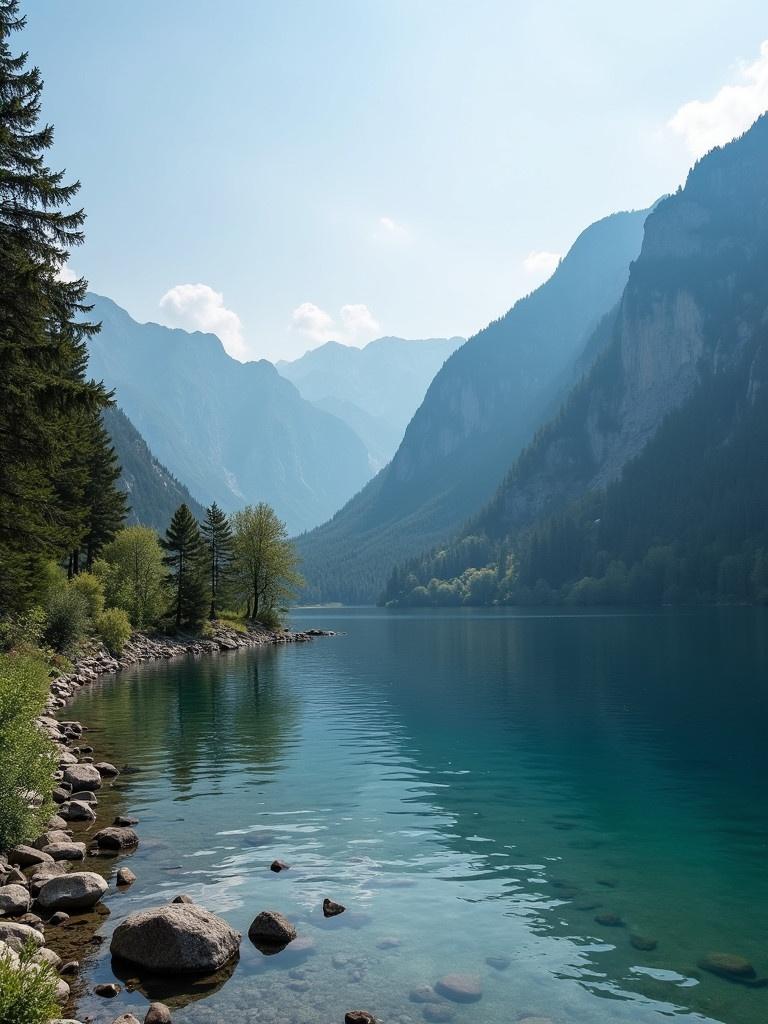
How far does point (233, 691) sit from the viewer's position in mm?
58250

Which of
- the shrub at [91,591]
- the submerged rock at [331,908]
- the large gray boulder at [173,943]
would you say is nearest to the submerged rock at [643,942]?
the submerged rock at [331,908]

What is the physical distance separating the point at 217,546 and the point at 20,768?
91.1 meters

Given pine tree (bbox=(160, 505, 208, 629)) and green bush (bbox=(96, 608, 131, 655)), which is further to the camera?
pine tree (bbox=(160, 505, 208, 629))

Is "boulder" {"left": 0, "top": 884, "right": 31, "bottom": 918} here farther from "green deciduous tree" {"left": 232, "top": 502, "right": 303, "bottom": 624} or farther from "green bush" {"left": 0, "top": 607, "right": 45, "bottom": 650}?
"green deciduous tree" {"left": 232, "top": 502, "right": 303, "bottom": 624}

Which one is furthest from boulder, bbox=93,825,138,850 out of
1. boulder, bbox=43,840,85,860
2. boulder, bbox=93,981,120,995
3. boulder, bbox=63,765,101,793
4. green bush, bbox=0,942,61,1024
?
green bush, bbox=0,942,61,1024

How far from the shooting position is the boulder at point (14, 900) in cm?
1673

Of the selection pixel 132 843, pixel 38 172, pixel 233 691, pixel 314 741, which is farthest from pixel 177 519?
pixel 132 843

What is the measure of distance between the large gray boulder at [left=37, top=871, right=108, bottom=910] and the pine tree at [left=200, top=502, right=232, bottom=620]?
91907 millimetres

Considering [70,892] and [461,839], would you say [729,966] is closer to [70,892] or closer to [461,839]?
[461,839]

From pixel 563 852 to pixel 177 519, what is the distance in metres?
85.7

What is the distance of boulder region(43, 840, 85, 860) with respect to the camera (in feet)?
68.4

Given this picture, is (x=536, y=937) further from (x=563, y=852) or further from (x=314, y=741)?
(x=314, y=741)

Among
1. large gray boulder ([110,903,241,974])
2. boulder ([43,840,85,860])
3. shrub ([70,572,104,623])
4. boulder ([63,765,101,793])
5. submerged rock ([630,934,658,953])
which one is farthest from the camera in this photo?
shrub ([70,572,104,623])

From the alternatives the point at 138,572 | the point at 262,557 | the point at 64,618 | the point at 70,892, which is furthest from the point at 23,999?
the point at 262,557
